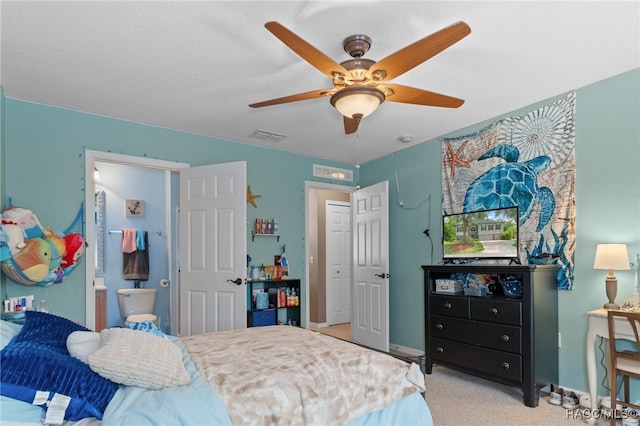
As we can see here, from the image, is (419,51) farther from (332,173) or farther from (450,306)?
(332,173)

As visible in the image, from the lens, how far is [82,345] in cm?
175

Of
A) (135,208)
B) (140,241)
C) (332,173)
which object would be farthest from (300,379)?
(135,208)

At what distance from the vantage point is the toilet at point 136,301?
5.07m

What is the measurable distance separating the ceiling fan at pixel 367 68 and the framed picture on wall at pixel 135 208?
3.86m

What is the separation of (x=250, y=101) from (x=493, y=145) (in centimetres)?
241

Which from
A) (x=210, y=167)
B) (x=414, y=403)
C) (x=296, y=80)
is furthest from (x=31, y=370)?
(x=210, y=167)

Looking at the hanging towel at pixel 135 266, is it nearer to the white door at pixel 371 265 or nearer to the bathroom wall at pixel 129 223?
the bathroom wall at pixel 129 223

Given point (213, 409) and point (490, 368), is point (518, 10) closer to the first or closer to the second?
point (213, 409)

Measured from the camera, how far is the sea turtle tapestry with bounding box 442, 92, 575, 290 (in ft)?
10.6

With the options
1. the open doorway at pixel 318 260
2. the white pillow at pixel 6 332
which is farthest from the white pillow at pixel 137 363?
the open doorway at pixel 318 260

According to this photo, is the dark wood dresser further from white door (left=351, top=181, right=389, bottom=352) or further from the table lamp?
white door (left=351, top=181, right=389, bottom=352)

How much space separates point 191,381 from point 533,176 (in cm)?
326

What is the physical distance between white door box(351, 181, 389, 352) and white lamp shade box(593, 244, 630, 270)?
222cm

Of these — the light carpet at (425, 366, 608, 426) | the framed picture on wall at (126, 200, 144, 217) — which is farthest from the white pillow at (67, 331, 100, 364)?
the framed picture on wall at (126, 200, 144, 217)
